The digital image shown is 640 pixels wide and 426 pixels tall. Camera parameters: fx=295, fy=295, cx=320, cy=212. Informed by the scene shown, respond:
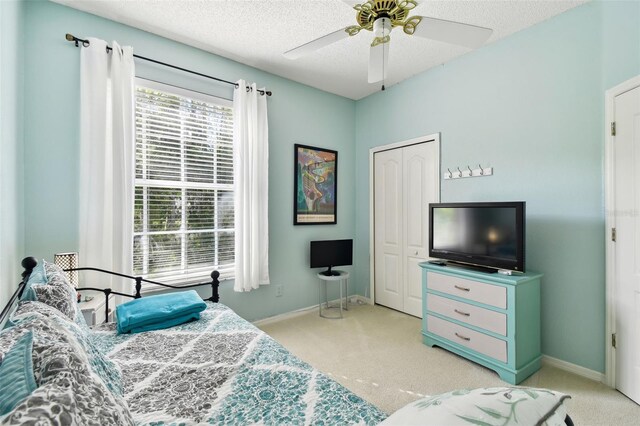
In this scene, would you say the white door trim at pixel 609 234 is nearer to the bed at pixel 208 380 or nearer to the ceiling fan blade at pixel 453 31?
the ceiling fan blade at pixel 453 31

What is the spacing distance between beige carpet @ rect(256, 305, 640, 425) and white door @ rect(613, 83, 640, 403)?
0.23m

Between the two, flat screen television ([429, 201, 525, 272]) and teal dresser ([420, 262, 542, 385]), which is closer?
teal dresser ([420, 262, 542, 385])

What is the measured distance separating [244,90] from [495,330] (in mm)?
3175

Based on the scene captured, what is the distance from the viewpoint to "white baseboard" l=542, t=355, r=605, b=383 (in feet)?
7.33

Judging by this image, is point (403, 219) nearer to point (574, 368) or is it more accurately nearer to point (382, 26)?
point (574, 368)

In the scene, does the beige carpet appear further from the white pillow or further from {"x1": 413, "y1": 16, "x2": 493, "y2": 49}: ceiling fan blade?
{"x1": 413, "y1": 16, "x2": 493, "y2": 49}: ceiling fan blade

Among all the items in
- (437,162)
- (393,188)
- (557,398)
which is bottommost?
(557,398)

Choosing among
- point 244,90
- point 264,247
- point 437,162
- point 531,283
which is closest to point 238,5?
point 244,90

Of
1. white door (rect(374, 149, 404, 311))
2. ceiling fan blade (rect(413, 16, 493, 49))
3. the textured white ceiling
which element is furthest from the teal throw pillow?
white door (rect(374, 149, 404, 311))

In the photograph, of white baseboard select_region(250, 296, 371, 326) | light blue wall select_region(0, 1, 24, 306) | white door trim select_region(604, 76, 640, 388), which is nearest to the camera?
light blue wall select_region(0, 1, 24, 306)

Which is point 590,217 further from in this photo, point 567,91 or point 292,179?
point 292,179

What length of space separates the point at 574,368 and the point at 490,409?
8.69ft

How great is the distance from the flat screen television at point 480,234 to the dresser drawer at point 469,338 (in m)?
0.56

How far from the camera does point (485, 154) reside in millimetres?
2910
